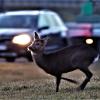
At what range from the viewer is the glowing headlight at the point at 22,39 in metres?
21.7

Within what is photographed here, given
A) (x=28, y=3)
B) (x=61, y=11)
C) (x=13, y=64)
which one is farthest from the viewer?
(x=61, y=11)

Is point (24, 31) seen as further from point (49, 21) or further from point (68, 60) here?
point (68, 60)

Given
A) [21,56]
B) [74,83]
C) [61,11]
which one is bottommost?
[61,11]

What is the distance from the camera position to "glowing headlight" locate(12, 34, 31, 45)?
21.7 m

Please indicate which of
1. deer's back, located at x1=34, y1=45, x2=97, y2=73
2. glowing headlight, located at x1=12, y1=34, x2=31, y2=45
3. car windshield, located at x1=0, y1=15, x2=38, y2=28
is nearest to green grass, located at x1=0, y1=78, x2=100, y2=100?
deer's back, located at x1=34, y1=45, x2=97, y2=73

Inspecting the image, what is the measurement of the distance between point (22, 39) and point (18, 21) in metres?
1.25

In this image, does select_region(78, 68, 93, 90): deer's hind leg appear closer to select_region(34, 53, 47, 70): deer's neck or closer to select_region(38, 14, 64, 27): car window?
select_region(34, 53, 47, 70): deer's neck

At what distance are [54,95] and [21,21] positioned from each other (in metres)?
11.9

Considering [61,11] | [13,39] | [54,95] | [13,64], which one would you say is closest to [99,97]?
[54,95]

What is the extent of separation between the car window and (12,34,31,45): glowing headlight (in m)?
0.87

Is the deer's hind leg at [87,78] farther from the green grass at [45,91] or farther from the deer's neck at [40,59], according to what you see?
the deer's neck at [40,59]

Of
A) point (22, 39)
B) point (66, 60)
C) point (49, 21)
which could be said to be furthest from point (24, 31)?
point (66, 60)

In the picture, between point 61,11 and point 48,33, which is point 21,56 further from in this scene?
point 61,11

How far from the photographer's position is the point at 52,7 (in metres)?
36.7
